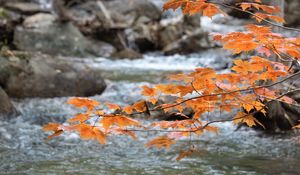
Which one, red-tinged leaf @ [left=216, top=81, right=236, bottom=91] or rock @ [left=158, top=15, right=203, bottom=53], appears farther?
rock @ [left=158, top=15, right=203, bottom=53]

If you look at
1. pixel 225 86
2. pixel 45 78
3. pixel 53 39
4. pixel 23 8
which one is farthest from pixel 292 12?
pixel 225 86

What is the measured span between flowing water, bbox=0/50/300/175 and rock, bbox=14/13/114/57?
6.33m

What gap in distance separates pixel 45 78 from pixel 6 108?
1.36 m

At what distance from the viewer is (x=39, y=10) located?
48.4 feet

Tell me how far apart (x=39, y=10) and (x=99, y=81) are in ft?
24.5

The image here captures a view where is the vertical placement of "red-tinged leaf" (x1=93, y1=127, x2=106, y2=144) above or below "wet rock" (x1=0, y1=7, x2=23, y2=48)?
above

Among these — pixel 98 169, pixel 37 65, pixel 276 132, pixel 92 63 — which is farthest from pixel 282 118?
pixel 92 63

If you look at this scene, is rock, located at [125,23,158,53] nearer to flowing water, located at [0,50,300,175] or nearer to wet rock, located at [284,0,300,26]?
wet rock, located at [284,0,300,26]

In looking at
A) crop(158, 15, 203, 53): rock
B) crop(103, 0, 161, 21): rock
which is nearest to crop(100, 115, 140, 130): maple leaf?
crop(158, 15, 203, 53): rock

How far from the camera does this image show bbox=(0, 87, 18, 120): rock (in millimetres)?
6246

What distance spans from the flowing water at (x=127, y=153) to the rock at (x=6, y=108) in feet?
0.43

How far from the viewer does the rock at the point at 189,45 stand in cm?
1436

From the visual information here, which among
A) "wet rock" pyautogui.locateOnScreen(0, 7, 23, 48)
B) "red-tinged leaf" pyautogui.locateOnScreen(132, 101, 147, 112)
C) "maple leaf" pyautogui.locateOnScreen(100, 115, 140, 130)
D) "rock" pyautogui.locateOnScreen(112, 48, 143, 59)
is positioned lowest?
"rock" pyautogui.locateOnScreen(112, 48, 143, 59)

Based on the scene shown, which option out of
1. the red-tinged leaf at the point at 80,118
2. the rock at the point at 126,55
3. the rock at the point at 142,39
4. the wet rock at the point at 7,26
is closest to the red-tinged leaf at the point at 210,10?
the red-tinged leaf at the point at 80,118
